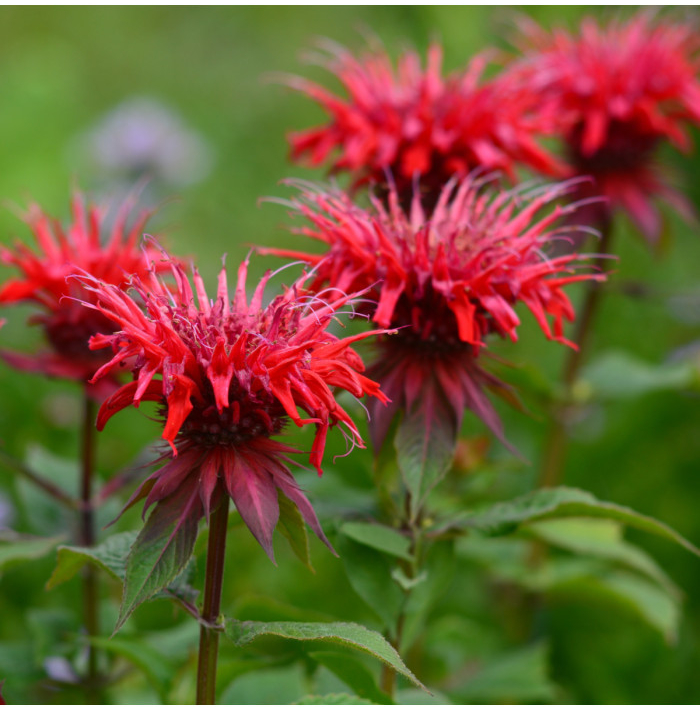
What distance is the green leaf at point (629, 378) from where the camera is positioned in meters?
1.66

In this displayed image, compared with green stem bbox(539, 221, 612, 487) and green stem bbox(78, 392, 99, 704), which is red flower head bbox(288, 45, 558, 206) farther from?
green stem bbox(78, 392, 99, 704)

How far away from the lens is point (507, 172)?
148 cm

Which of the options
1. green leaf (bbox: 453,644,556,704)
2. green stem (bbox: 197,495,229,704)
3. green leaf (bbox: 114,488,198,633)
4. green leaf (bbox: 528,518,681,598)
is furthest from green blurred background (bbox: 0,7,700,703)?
green leaf (bbox: 114,488,198,633)

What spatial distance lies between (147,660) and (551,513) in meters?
0.60

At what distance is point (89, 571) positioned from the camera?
4.40 ft

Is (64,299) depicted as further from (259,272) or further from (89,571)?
(259,272)

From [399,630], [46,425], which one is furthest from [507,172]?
[46,425]

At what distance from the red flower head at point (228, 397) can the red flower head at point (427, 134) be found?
1.83 feet

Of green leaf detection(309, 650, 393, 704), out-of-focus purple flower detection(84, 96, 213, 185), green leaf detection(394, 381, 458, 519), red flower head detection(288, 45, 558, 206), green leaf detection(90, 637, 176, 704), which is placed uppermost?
out-of-focus purple flower detection(84, 96, 213, 185)

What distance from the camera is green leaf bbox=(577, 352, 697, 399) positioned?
166 centimetres

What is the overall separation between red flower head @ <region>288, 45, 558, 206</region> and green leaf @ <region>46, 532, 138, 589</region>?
2.36ft

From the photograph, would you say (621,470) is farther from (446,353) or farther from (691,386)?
(446,353)

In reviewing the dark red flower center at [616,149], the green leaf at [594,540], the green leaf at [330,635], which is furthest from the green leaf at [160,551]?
the dark red flower center at [616,149]

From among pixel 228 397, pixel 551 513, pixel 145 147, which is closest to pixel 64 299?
pixel 228 397
